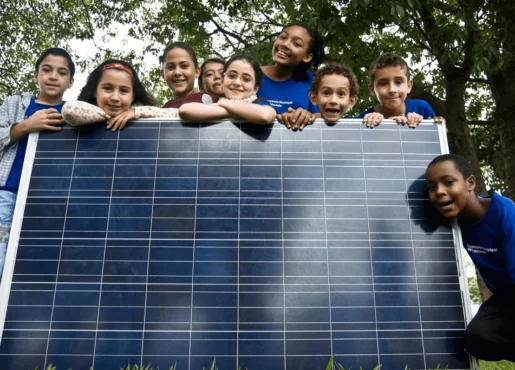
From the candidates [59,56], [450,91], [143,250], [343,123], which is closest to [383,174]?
[343,123]

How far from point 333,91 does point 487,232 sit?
5.01ft

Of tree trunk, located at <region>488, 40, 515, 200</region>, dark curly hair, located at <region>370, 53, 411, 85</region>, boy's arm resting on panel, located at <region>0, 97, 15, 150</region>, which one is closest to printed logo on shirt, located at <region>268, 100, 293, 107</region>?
dark curly hair, located at <region>370, 53, 411, 85</region>

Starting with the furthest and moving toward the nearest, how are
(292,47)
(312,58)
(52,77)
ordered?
1. (312,58)
2. (292,47)
3. (52,77)

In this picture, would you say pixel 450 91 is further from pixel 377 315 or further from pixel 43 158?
pixel 43 158

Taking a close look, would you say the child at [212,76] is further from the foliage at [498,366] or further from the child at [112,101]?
the foliage at [498,366]

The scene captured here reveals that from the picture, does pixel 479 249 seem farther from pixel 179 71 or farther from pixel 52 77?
pixel 52 77

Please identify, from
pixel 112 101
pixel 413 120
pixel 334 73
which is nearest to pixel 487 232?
pixel 413 120

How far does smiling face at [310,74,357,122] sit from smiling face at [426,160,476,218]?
85cm

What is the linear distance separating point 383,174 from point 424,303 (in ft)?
3.05

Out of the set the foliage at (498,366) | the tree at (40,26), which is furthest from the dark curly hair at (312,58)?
the tree at (40,26)

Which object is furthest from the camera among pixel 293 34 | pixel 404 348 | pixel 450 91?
pixel 450 91

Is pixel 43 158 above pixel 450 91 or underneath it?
underneath

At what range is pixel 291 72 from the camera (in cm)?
459

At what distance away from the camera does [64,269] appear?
315 cm
